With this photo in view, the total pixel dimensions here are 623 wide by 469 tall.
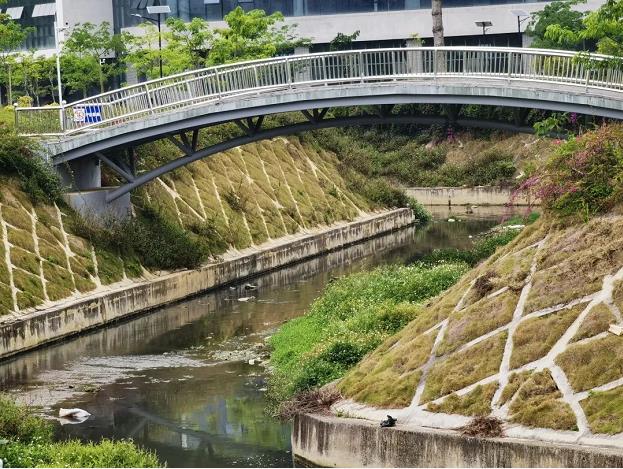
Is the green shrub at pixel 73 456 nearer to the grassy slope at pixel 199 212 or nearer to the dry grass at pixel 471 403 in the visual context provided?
the dry grass at pixel 471 403

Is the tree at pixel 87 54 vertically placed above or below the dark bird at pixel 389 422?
above

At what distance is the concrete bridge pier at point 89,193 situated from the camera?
4125cm

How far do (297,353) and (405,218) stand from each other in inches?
1318

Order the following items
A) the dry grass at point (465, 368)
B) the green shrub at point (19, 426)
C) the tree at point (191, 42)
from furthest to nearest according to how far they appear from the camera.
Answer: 1. the tree at point (191, 42)
2. the green shrub at point (19, 426)
3. the dry grass at point (465, 368)

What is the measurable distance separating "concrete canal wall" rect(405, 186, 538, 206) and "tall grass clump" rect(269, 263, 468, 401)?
33.3 meters

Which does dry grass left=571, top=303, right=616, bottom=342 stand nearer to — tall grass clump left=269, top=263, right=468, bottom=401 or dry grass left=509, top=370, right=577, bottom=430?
dry grass left=509, top=370, right=577, bottom=430

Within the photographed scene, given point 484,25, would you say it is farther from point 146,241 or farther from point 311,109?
point 311,109

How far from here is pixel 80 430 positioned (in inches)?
977

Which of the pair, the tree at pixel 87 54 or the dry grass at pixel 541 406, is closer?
the dry grass at pixel 541 406

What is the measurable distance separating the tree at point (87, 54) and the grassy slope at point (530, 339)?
5043cm

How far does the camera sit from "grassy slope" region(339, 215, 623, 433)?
1853cm

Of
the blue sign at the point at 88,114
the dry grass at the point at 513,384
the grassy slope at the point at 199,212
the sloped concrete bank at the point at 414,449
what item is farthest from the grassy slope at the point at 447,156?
the dry grass at the point at 513,384

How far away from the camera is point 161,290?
1548 inches

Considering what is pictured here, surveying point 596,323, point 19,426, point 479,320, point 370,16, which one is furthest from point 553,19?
point 19,426
